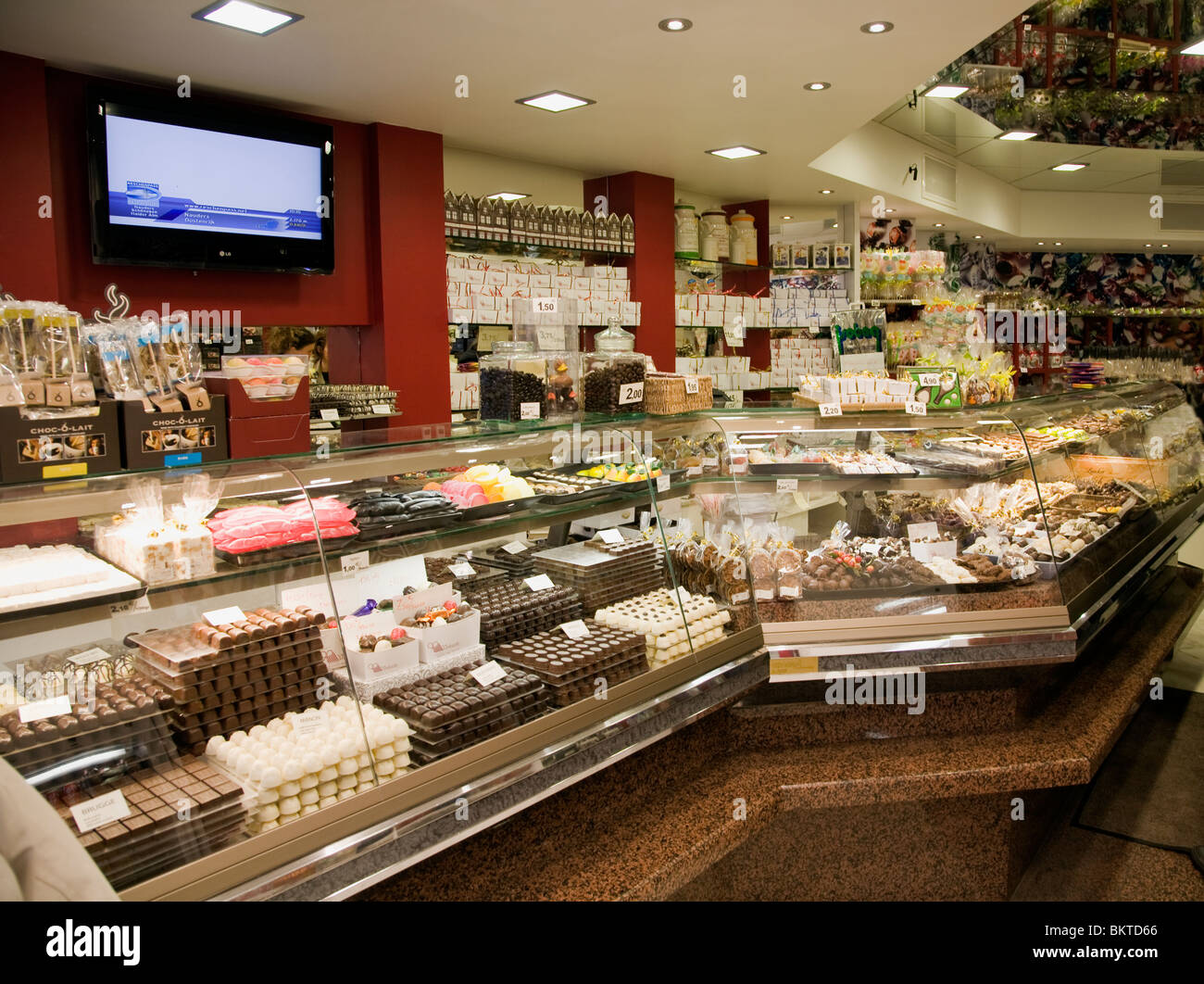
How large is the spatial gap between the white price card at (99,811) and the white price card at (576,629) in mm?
1210

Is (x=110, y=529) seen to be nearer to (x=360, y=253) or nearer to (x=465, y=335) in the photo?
(x=360, y=253)

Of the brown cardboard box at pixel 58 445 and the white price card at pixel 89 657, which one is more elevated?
the brown cardboard box at pixel 58 445

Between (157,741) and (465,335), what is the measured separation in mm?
4809

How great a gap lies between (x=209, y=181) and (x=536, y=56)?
1.79m

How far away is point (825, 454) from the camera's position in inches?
142

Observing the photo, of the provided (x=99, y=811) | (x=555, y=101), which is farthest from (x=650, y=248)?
(x=99, y=811)

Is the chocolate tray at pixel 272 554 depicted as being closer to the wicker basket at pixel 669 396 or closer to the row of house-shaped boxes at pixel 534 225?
the wicker basket at pixel 669 396

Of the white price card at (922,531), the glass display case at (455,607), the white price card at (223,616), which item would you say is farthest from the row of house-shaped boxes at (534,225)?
the white price card at (223,616)

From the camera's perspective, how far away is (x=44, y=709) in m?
1.70

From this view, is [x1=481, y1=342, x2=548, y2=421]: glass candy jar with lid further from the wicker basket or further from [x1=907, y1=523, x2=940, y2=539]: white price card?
[x1=907, y1=523, x2=940, y2=539]: white price card

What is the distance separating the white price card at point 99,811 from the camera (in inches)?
59.6
